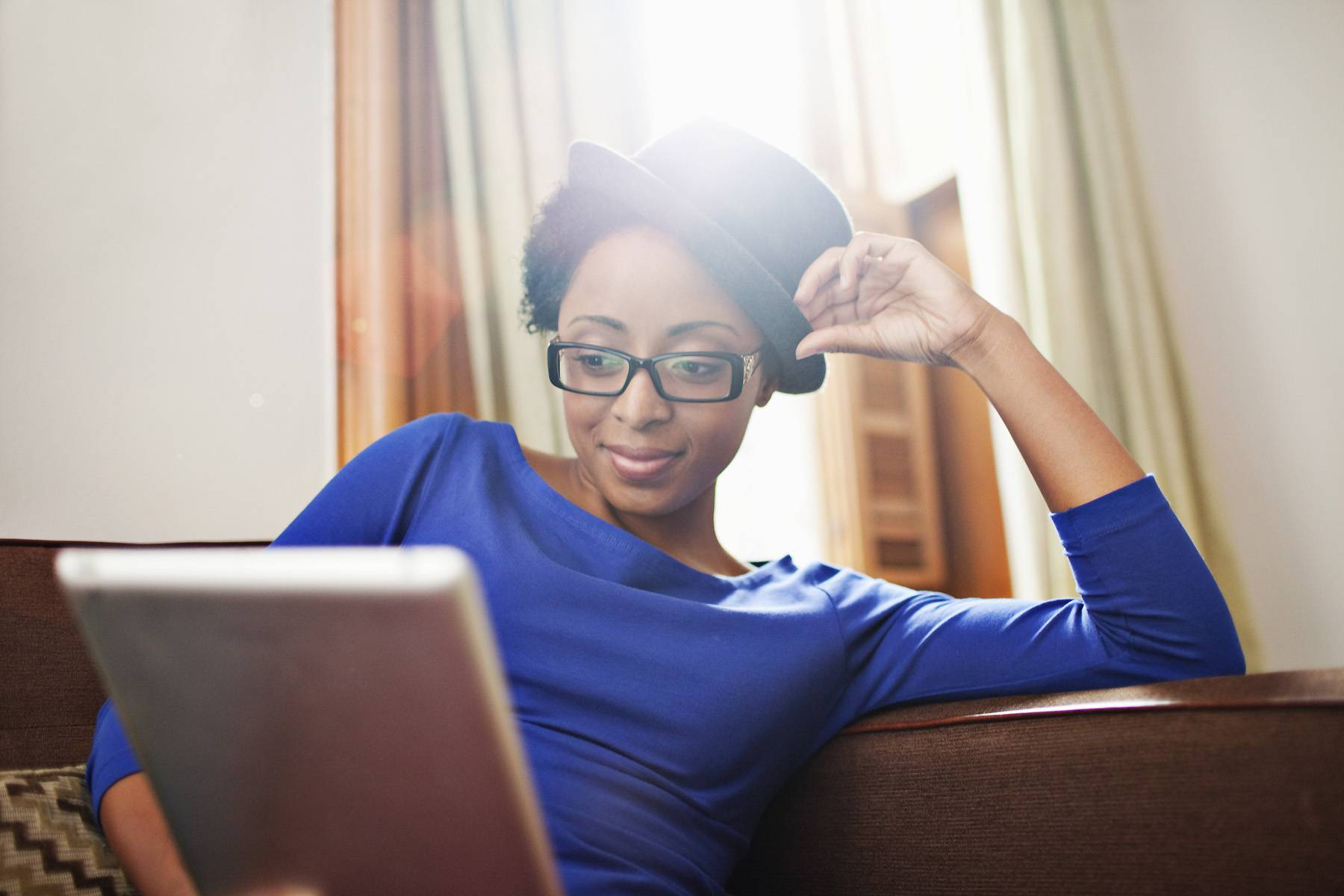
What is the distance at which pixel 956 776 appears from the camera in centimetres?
87

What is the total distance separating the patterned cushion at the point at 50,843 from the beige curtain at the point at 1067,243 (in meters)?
1.98

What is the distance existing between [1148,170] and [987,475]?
1.02 m

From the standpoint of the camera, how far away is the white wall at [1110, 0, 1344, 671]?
1.95m

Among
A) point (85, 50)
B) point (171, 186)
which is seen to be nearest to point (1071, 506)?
point (171, 186)

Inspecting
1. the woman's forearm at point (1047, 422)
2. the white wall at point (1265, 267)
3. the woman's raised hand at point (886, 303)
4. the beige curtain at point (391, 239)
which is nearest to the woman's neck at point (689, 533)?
the woman's raised hand at point (886, 303)

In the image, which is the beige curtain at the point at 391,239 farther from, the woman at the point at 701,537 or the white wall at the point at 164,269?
the woman at the point at 701,537

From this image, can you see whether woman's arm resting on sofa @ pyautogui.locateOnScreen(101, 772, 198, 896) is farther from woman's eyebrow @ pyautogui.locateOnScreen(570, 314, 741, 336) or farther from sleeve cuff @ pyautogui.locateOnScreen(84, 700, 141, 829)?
woman's eyebrow @ pyautogui.locateOnScreen(570, 314, 741, 336)

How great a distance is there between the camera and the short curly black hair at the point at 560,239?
44.4 inches

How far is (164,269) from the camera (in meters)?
1.74

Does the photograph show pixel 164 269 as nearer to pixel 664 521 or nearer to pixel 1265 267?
pixel 664 521

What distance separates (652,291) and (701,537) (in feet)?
1.08

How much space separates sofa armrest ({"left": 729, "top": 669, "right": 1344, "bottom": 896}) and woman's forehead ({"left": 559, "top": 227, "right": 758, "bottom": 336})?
493 mm

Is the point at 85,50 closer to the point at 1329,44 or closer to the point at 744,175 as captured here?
the point at 744,175

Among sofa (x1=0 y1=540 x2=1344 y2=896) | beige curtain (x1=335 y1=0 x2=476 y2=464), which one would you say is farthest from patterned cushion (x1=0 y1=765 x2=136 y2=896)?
beige curtain (x1=335 y1=0 x2=476 y2=464)
